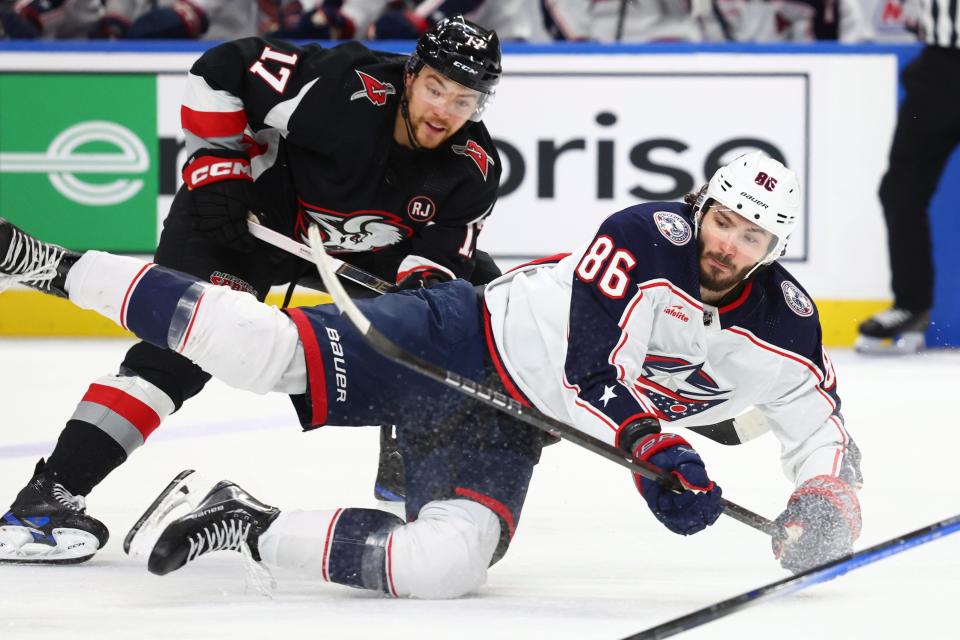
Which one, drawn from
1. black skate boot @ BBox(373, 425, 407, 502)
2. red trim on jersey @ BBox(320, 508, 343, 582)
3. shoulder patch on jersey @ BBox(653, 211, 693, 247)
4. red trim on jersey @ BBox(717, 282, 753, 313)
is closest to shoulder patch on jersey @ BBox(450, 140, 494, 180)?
black skate boot @ BBox(373, 425, 407, 502)

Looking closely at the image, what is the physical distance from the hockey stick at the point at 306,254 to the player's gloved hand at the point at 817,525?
1.00 meters

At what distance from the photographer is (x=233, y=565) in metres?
2.55

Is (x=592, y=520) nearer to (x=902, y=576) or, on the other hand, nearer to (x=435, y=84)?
(x=902, y=576)

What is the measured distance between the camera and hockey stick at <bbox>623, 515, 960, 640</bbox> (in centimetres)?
191

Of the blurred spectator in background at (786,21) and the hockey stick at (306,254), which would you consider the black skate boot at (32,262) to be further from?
the blurred spectator in background at (786,21)

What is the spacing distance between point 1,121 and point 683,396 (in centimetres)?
425

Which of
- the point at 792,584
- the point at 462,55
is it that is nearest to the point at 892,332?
the point at 462,55

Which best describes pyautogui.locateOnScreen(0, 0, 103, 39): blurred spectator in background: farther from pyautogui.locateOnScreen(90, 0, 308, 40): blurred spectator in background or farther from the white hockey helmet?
the white hockey helmet

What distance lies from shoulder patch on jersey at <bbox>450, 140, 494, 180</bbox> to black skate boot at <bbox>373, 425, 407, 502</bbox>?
1.88 feet

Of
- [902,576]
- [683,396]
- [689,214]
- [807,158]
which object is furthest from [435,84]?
[807,158]

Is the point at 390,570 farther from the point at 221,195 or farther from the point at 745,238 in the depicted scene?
the point at 221,195

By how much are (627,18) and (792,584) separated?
14.8 feet

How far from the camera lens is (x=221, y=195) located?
9.78ft

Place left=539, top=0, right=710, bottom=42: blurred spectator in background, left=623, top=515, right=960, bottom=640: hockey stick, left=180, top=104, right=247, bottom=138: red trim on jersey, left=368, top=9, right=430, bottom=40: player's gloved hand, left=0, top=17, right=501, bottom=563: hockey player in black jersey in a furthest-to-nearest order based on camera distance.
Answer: left=539, top=0, right=710, bottom=42: blurred spectator in background, left=368, top=9, right=430, bottom=40: player's gloved hand, left=180, top=104, right=247, bottom=138: red trim on jersey, left=0, top=17, right=501, bottom=563: hockey player in black jersey, left=623, top=515, right=960, bottom=640: hockey stick
